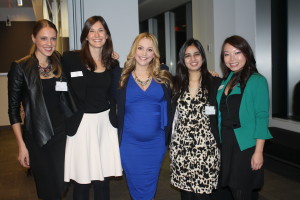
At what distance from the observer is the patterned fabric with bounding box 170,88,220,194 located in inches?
94.0

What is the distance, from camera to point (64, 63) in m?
2.41

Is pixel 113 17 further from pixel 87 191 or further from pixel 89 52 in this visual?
pixel 87 191

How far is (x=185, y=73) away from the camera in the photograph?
255 cm

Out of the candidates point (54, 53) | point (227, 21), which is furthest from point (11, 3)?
point (54, 53)

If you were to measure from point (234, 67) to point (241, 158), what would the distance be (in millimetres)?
676

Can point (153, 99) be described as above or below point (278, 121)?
above

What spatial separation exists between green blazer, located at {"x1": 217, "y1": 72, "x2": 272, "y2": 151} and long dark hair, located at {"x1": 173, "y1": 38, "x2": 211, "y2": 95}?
35cm

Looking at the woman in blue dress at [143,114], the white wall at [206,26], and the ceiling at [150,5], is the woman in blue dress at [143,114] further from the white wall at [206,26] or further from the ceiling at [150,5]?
the ceiling at [150,5]


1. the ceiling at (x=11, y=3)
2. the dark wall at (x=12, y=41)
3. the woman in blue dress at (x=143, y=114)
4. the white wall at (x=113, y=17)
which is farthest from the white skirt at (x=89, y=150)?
the dark wall at (x=12, y=41)

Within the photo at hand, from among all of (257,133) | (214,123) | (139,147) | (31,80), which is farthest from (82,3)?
(257,133)

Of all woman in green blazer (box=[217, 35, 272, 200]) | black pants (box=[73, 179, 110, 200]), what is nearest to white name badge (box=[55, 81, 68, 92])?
black pants (box=[73, 179, 110, 200])

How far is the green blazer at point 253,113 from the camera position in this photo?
85.4 inches

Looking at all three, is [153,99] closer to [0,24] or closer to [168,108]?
[168,108]

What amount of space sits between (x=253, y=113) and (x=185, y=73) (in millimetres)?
647
